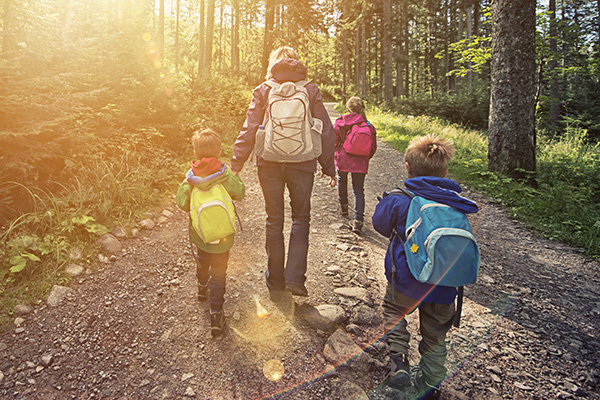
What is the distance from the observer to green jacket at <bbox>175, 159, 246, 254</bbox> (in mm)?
2848

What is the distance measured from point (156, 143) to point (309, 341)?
231 inches

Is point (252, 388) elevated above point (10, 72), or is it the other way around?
point (10, 72)

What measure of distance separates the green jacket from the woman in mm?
268

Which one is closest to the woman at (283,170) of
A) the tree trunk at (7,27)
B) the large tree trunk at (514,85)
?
the tree trunk at (7,27)

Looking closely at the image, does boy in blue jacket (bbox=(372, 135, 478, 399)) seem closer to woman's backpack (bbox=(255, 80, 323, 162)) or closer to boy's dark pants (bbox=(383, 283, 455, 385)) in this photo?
boy's dark pants (bbox=(383, 283, 455, 385))

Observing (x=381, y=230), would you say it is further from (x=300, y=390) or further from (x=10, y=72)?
(x=10, y=72)

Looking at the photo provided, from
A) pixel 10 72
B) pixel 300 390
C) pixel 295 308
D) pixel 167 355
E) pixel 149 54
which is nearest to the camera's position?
pixel 300 390

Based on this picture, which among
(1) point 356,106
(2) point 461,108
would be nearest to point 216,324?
(1) point 356,106

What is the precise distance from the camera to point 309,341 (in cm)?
286

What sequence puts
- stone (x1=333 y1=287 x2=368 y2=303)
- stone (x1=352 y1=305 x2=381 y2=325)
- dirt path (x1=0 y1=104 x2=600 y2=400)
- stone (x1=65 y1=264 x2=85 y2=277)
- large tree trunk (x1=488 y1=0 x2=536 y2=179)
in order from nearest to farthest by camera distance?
dirt path (x1=0 y1=104 x2=600 y2=400) → stone (x1=352 y1=305 x2=381 y2=325) → stone (x1=333 y1=287 x2=368 y2=303) → stone (x1=65 y1=264 x2=85 y2=277) → large tree trunk (x1=488 y1=0 x2=536 y2=179)

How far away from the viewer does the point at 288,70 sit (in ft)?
10.2

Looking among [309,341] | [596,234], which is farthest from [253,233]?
[596,234]

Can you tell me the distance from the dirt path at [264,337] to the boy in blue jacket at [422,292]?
0.23 metres

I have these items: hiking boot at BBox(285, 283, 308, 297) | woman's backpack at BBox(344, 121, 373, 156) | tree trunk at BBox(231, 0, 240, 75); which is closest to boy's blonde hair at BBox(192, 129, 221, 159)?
hiking boot at BBox(285, 283, 308, 297)
